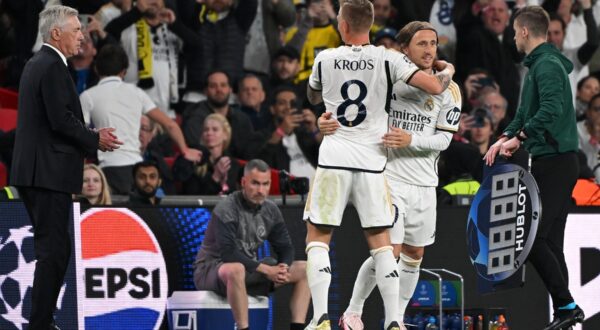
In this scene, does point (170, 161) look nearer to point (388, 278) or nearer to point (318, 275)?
point (318, 275)

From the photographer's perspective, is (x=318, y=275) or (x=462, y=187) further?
(x=462, y=187)

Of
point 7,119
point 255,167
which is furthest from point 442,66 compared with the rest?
point 7,119

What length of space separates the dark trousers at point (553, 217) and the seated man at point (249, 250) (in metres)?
2.29

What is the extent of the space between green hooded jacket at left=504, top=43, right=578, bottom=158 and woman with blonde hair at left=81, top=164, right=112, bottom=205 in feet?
13.1

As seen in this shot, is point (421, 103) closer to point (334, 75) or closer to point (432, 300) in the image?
point (334, 75)

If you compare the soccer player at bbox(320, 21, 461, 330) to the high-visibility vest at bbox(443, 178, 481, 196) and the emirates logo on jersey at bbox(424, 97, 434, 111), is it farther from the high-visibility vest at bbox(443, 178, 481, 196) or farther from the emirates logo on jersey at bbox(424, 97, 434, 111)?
the high-visibility vest at bbox(443, 178, 481, 196)

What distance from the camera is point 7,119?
14.1 m

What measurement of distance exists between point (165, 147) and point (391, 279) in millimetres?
6009

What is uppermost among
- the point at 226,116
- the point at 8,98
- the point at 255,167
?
the point at 8,98

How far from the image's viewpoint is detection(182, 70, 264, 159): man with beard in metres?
14.9

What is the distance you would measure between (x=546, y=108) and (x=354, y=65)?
58.6 inches

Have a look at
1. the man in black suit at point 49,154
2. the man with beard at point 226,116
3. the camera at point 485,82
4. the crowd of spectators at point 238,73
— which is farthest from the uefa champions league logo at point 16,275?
the camera at point 485,82

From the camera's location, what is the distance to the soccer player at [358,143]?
9.31 meters

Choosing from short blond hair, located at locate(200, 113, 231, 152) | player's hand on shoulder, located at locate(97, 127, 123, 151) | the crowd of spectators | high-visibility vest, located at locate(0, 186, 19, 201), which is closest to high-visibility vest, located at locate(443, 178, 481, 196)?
the crowd of spectators
